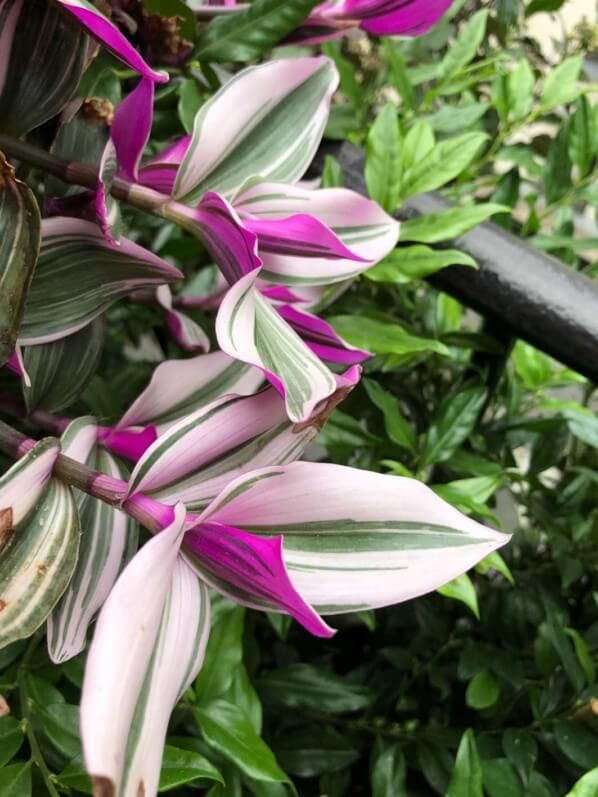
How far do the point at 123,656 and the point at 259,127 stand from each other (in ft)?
0.97

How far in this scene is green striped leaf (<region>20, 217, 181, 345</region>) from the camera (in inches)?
14.4

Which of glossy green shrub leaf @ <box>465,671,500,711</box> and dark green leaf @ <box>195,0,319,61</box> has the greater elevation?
dark green leaf @ <box>195,0,319,61</box>

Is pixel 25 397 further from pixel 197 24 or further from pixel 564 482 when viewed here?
pixel 564 482

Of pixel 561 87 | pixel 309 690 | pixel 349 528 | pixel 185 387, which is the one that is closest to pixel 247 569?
pixel 349 528

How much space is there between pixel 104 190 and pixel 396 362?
0.92 ft

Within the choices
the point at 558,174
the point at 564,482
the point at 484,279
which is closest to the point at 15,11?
the point at 484,279

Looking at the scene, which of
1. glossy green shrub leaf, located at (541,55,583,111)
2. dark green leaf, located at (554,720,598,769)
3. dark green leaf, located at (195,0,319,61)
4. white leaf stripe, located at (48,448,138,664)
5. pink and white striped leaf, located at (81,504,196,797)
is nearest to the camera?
pink and white striped leaf, located at (81,504,196,797)

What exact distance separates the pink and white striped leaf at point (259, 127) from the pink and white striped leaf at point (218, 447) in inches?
5.1

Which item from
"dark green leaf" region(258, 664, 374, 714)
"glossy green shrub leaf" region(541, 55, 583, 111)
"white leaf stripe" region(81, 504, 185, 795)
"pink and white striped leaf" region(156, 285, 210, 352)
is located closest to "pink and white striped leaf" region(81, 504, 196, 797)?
"white leaf stripe" region(81, 504, 185, 795)

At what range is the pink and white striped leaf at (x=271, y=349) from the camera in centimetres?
29

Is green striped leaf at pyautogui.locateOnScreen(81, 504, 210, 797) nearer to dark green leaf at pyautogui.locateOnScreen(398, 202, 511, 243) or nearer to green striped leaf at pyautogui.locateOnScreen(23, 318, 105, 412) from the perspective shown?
green striped leaf at pyautogui.locateOnScreen(23, 318, 105, 412)

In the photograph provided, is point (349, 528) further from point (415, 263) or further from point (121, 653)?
point (415, 263)

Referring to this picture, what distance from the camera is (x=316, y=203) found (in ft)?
1.32

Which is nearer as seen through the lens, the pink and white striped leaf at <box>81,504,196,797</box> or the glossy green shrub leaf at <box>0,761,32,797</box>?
the pink and white striped leaf at <box>81,504,196,797</box>
